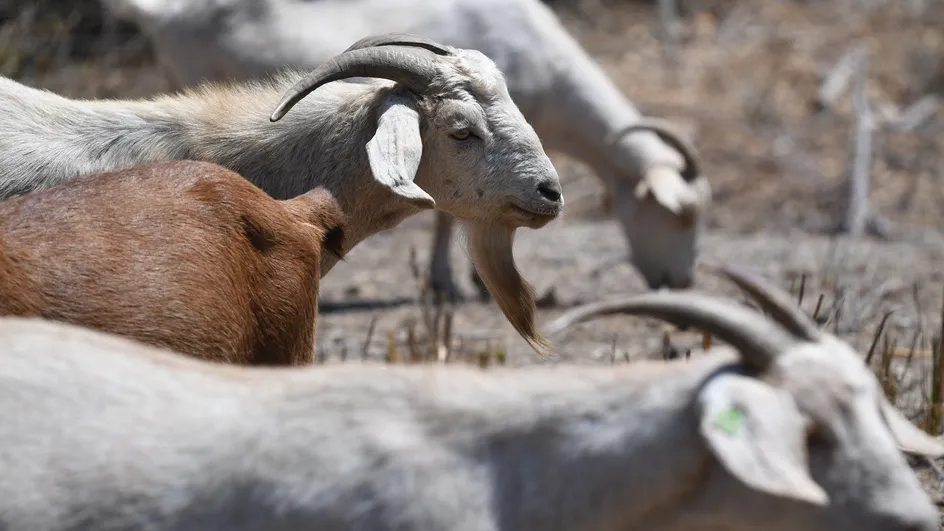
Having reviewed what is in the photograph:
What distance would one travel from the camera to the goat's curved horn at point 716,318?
8.29 feet

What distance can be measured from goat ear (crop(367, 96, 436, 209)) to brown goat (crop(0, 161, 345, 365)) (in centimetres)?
31

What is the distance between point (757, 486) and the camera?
228 centimetres

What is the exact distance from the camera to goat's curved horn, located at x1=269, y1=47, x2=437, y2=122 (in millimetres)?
4602

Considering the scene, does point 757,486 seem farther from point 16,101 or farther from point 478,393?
point 16,101

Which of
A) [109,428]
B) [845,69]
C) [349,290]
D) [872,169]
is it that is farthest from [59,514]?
[845,69]

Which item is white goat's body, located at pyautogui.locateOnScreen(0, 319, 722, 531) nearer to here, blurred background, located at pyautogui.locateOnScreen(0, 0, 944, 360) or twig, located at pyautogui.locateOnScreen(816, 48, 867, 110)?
blurred background, located at pyautogui.locateOnScreen(0, 0, 944, 360)

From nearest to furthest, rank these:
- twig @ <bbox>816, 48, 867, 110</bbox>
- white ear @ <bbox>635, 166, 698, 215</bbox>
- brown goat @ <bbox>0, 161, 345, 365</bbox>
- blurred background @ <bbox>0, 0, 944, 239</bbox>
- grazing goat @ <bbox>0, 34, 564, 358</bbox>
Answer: brown goat @ <bbox>0, 161, 345, 365</bbox>, grazing goat @ <bbox>0, 34, 564, 358</bbox>, white ear @ <bbox>635, 166, 698, 215</bbox>, blurred background @ <bbox>0, 0, 944, 239</bbox>, twig @ <bbox>816, 48, 867, 110</bbox>

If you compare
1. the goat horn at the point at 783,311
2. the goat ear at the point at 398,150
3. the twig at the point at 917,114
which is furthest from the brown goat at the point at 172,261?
the twig at the point at 917,114

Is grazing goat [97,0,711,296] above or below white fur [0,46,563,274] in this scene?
above

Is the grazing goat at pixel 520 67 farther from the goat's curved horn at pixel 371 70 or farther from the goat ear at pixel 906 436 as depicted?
the goat ear at pixel 906 436

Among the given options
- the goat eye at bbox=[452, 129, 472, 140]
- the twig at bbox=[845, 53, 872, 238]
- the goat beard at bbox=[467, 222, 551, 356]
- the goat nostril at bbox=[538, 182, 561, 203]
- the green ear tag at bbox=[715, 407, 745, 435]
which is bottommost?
the green ear tag at bbox=[715, 407, 745, 435]

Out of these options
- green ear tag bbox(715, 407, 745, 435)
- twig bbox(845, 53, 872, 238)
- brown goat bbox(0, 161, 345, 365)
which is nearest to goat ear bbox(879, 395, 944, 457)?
green ear tag bbox(715, 407, 745, 435)

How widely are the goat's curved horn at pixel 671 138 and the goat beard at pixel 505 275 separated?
9.94ft

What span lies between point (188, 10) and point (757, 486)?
6154 millimetres
